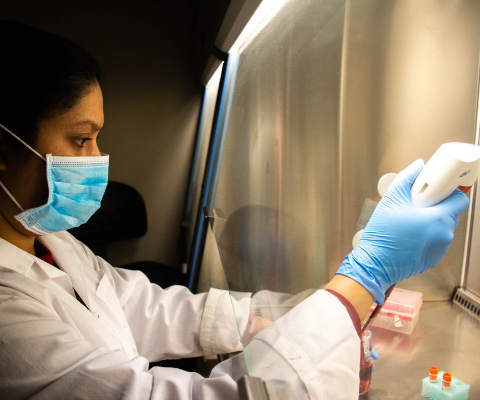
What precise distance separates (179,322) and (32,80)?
0.80 metres

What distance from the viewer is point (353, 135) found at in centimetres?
97

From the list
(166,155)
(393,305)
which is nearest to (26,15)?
(166,155)

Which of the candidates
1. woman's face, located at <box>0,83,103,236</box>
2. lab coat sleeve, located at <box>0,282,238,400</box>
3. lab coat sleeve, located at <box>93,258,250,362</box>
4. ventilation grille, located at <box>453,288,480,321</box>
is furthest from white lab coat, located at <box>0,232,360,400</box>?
ventilation grille, located at <box>453,288,480,321</box>

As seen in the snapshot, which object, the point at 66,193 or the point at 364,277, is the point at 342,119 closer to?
the point at 364,277

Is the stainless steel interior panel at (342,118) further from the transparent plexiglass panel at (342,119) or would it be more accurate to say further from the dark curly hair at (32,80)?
the dark curly hair at (32,80)

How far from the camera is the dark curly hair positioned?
0.74m

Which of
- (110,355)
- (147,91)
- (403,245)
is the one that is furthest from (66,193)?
(147,91)

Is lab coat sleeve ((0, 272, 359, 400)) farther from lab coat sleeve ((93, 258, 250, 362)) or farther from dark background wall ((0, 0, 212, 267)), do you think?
dark background wall ((0, 0, 212, 267))

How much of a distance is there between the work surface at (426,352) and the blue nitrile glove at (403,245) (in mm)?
189

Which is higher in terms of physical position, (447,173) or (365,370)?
(447,173)

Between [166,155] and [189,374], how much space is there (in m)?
2.37

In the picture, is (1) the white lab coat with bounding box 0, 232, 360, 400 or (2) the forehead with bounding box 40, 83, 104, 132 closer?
(1) the white lab coat with bounding box 0, 232, 360, 400

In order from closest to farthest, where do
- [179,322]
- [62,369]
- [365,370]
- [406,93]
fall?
[62,369]
[365,370]
[406,93]
[179,322]

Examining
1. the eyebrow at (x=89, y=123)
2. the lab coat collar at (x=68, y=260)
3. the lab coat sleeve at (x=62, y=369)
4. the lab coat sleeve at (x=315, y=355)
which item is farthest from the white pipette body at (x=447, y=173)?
the lab coat collar at (x=68, y=260)
